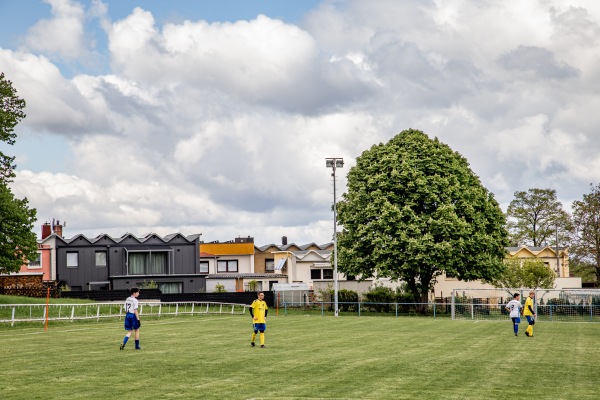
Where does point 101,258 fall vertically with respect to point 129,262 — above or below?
above

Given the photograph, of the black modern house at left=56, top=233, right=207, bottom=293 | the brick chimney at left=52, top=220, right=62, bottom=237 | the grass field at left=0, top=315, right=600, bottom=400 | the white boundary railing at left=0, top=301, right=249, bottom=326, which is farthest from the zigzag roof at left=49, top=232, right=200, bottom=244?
the grass field at left=0, top=315, right=600, bottom=400

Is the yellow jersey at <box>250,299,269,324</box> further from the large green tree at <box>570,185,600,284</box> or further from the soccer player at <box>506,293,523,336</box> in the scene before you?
the large green tree at <box>570,185,600,284</box>

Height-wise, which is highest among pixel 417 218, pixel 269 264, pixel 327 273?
pixel 417 218

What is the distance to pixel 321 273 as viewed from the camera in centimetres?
8738

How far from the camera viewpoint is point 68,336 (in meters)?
31.7

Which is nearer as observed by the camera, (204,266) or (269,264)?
(204,266)

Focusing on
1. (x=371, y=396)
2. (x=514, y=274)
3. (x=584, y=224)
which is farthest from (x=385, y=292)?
(x=371, y=396)

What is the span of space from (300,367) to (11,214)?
3467 centimetres

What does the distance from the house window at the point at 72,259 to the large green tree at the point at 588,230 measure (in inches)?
2031

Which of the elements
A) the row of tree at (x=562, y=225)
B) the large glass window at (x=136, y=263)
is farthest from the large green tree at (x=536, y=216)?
the large glass window at (x=136, y=263)

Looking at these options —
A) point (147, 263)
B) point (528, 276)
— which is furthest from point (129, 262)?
point (528, 276)

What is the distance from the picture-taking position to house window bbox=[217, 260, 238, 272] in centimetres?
9594

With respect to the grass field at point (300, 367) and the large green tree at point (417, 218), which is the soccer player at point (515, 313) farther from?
the large green tree at point (417, 218)

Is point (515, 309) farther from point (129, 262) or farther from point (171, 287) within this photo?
point (129, 262)
